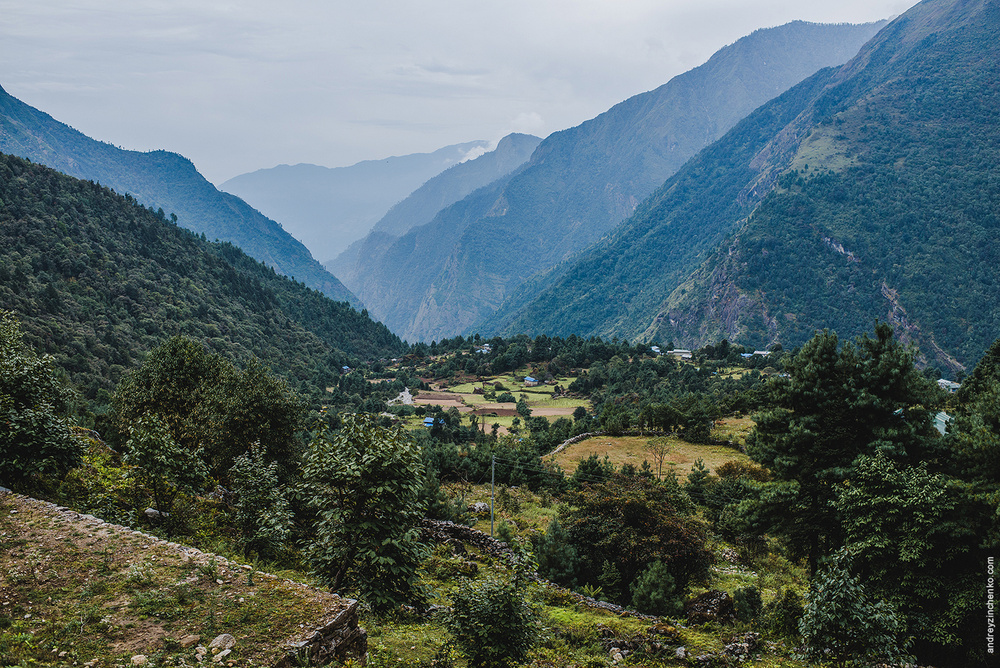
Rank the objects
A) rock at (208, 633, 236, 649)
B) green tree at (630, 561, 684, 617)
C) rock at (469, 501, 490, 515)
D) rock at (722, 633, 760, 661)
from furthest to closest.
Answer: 1. rock at (469, 501, 490, 515)
2. green tree at (630, 561, 684, 617)
3. rock at (722, 633, 760, 661)
4. rock at (208, 633, 236, 649)

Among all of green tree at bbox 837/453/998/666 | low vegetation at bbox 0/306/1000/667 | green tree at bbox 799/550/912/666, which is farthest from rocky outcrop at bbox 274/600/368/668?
green tree at bbox 837/453/998/666

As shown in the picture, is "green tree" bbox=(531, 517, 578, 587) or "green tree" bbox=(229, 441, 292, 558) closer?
"green tree" bbox=(229, 441, 292, 558)

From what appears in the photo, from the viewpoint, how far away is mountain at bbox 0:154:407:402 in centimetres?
7544

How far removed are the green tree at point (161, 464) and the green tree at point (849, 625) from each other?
49.1 ft

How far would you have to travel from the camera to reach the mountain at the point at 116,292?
75.4 meters

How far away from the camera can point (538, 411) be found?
81.1 metres

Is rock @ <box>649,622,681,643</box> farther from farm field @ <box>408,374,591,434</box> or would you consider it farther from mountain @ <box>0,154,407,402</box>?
mountain @ <box>0,154,407,402</box>

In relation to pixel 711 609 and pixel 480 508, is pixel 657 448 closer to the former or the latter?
pixel 480 508

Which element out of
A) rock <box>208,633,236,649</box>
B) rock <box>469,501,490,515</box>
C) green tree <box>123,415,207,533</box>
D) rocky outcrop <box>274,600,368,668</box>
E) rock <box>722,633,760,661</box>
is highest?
green tree <box>123,415,207,533</box>

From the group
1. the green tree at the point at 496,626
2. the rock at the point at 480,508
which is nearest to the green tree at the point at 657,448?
the rock at the point at 480,508

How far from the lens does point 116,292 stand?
93.7 meters

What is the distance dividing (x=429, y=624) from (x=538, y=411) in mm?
69194

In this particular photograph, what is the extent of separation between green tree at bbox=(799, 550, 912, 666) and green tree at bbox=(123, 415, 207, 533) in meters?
15.0

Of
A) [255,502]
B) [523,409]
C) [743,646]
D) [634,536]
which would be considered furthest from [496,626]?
[523,409]
